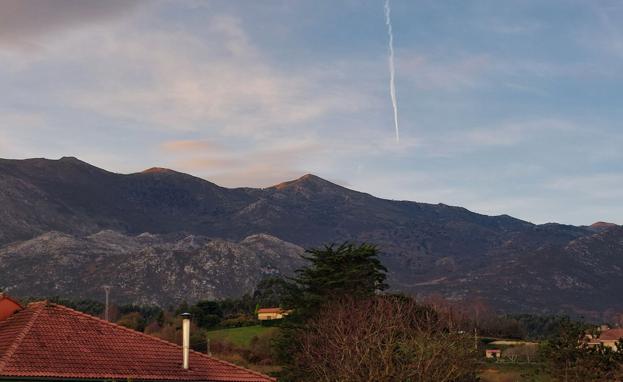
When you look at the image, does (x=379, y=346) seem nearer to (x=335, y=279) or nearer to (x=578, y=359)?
(x=578, y=359)

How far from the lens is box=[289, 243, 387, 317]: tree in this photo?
60.2 metres

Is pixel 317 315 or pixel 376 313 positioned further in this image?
pixel 317 315

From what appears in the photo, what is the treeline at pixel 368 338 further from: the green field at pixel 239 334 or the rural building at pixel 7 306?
the rural building at pixel 7 306

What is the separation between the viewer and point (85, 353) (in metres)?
30.0

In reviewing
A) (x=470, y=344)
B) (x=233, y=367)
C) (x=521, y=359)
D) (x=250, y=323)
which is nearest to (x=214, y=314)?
(x=250, y=323)

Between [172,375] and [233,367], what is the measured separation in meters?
3.33

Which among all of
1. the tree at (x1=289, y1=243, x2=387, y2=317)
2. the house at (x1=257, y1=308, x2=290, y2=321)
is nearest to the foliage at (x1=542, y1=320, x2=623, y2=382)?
the tree at (x1=289, y1=243, x2=387, y2=317)

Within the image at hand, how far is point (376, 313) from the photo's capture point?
161 feet

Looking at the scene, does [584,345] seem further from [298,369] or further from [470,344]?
[298,369]

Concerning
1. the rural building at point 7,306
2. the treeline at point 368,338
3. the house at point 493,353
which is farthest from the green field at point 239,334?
the rural building at point 7,306

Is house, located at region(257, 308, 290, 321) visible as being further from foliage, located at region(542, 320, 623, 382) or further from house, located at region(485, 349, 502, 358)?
foliage, located at region(542, 320, 623, 382)

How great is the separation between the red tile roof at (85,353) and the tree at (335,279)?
26.5 metres

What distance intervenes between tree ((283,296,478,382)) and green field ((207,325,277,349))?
32039 mm

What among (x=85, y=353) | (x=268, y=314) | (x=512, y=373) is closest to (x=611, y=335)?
(x=268, y=314)
